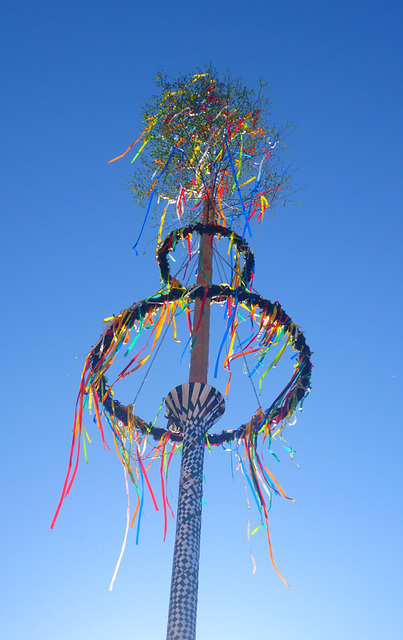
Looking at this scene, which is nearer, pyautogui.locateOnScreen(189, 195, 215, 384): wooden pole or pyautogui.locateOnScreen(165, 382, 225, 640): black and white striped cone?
pyautogui.locateOnScreen(165, 382, 225, 640): black and white striped cone

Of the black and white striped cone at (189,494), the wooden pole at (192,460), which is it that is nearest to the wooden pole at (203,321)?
the wooden pole at (192,460)

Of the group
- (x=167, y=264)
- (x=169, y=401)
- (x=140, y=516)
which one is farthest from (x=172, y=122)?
(x=140, y=516)

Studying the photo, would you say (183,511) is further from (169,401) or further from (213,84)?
(213,84)

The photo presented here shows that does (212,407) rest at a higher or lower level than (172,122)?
lower

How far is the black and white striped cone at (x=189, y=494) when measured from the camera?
4.38 m

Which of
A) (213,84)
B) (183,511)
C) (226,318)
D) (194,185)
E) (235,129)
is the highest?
(213,84)

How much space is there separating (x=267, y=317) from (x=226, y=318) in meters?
0.42

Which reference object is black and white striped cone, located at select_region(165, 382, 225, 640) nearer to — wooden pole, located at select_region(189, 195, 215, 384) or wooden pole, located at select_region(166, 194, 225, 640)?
wooden pole, located at select_region(166, 194, 225, 640)

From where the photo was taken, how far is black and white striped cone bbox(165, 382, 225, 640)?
14.4 ft

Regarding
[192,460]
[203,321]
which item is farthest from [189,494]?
[203,321]

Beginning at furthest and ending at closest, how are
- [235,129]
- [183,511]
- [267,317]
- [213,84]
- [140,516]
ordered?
1. [213,84]
2. [235,129]
3. [267,317]
4. [140,516]
5. [183,511]

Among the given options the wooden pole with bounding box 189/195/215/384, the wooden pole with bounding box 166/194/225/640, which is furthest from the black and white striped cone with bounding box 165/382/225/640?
the wooden pole with bounding box 189/195/215/384

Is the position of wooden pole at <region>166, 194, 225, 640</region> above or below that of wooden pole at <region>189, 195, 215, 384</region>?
below

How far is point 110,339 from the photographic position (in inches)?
225
